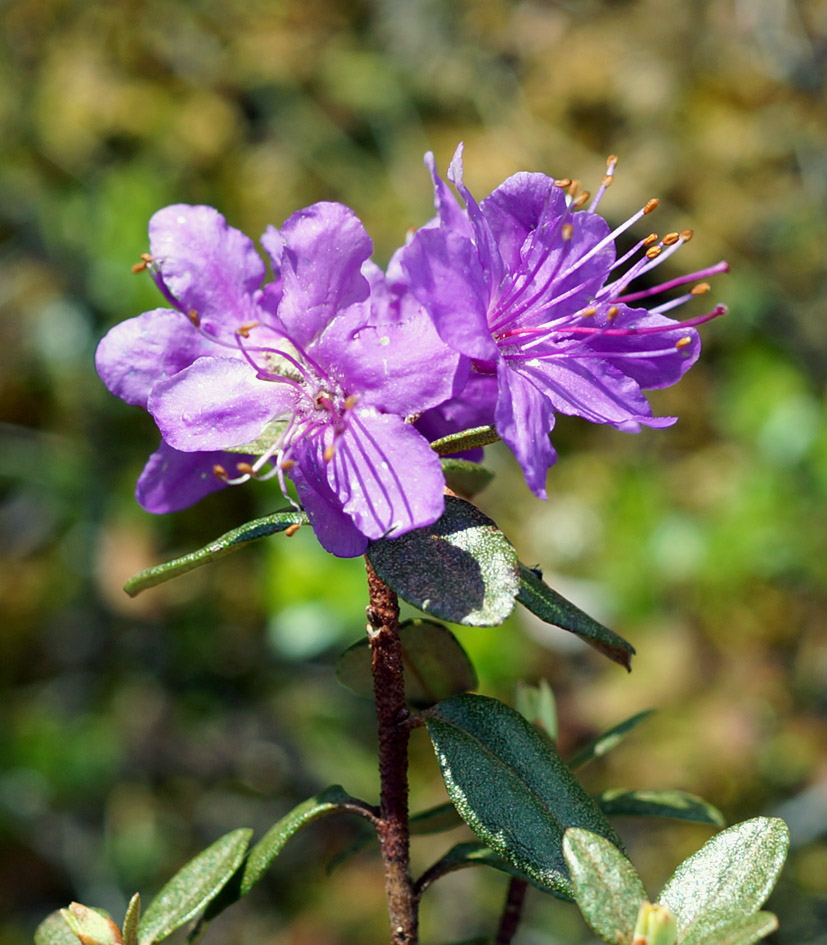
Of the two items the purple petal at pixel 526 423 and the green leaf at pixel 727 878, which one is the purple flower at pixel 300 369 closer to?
the purple petal at pixel 526 423

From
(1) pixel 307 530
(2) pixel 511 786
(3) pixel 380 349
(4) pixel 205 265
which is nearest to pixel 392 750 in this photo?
(2) pixel 511 786

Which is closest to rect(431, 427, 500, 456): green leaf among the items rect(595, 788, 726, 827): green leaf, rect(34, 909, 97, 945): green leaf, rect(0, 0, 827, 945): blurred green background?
rect(595, 788, 726, 827): green leaf

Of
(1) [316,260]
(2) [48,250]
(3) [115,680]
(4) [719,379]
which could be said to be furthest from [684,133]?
(1) [316,260]

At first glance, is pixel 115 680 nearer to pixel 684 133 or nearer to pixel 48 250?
pixel 48 250

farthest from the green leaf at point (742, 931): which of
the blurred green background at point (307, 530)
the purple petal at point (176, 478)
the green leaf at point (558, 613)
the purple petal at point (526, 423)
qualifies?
the blurred green background at point (307, 530)

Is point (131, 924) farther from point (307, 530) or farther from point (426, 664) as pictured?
point (307, 530)

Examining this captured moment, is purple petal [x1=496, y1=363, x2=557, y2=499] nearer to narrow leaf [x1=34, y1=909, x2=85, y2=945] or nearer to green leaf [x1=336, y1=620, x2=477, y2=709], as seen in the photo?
green leaf [x1=336, y1=620, x2=477, y2=709]
